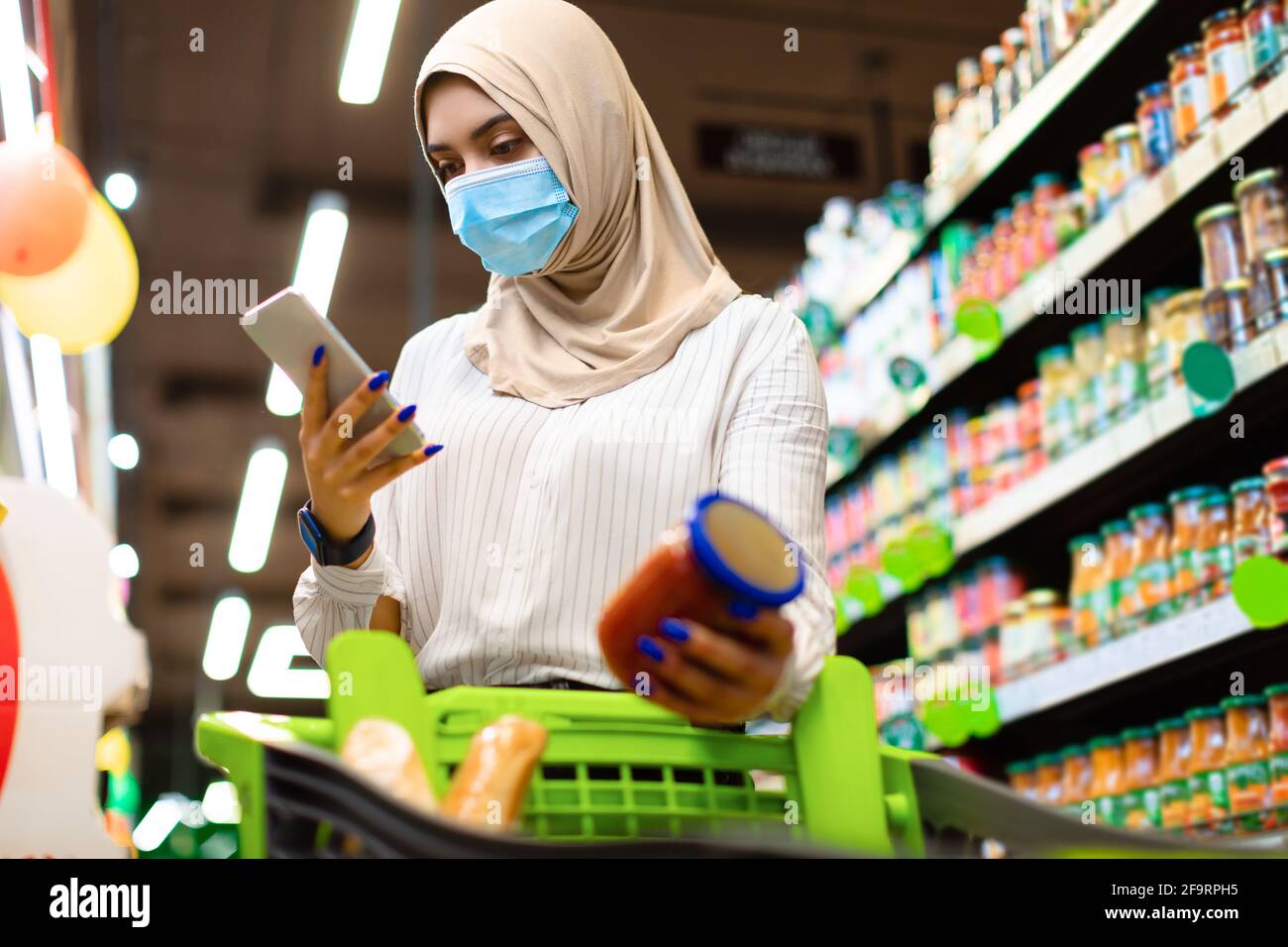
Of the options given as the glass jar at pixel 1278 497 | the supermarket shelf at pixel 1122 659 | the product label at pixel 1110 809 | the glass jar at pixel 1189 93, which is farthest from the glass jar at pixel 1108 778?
the glass jar at pixel 1189 93

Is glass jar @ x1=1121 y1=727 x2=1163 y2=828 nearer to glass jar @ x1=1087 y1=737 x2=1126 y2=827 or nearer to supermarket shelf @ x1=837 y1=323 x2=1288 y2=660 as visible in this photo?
glass jar @ x1=1087 y1=737 x2=1126 y2=827

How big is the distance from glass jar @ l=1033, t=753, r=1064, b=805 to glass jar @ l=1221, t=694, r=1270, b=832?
764 mm

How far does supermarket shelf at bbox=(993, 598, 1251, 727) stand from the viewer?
2699 millimetres

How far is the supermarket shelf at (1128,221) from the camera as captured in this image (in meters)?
2.67

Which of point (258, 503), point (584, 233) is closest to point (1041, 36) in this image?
point (584, 233)

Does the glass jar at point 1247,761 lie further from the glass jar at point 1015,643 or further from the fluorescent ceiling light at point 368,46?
the fluorescent ceiling light at point 368,46

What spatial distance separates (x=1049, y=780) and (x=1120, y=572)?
27.7 inches

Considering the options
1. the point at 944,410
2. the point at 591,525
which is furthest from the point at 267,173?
the point at 591,525

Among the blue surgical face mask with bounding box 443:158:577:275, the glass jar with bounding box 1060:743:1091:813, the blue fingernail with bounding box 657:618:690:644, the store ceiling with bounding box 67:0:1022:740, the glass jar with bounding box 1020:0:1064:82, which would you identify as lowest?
the glass jar with bounding box 1060:743:1091:813

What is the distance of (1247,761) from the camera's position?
8.86 feet

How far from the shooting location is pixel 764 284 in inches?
254

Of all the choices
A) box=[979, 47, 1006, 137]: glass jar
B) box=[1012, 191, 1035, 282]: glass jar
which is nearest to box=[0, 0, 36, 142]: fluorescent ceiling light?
box=[1012, 191, 1035, 282]: glass jar

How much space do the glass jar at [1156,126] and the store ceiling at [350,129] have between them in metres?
1.87

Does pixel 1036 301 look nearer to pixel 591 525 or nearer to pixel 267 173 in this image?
pixel 591 525
